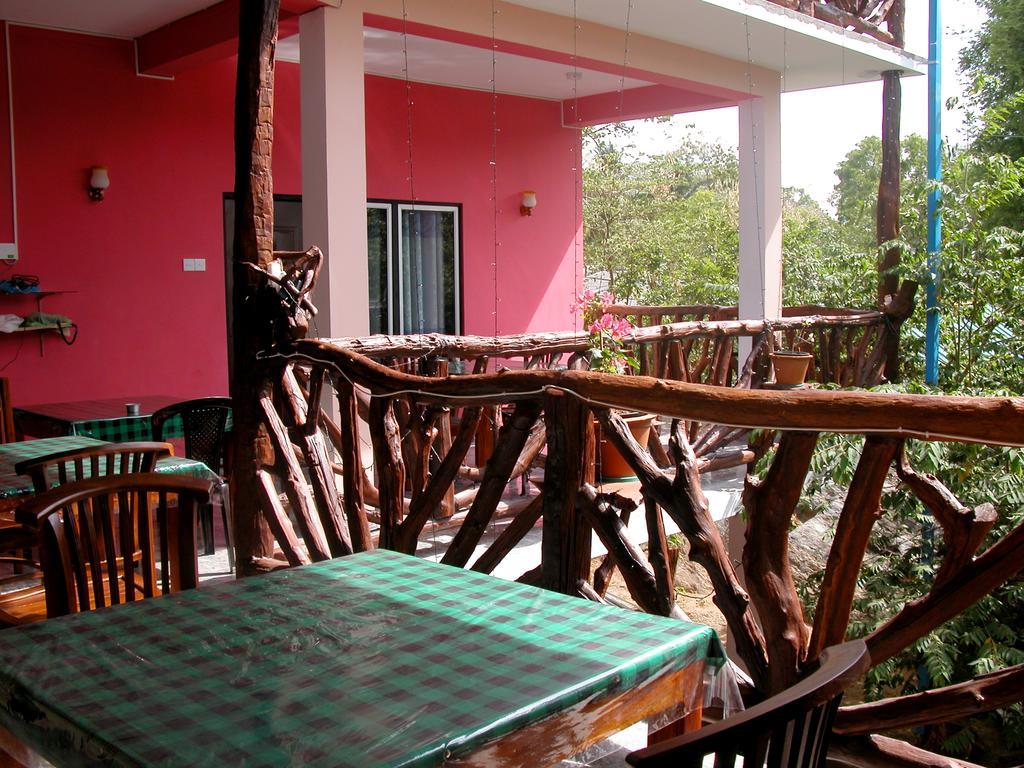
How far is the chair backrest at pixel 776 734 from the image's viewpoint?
968mm

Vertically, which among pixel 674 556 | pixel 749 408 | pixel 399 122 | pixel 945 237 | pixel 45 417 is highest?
pixel 399 122

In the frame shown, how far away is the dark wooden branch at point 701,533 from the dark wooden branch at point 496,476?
0.30 metres

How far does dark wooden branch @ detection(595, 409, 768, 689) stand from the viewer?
2.45 m

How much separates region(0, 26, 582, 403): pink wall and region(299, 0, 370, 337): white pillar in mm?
2281

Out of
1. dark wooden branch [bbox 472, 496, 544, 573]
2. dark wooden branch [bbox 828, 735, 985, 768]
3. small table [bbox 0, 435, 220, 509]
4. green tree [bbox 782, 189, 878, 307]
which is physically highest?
green tree [bbox 782, 189, 878, 307]

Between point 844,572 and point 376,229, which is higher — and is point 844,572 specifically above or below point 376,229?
below

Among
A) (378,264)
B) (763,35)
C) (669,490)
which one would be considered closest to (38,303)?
(378,264)

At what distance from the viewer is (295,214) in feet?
28.8

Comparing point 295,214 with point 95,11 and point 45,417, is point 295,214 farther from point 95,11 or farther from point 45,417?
point 45,417

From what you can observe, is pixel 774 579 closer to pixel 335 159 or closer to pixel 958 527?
pixel 958 527

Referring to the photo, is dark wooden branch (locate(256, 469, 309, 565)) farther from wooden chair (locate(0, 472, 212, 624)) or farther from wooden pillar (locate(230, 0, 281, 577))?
wooden chair (locate(0, 472, 212, 624))

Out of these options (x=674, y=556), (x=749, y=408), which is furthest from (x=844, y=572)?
(x=674, y=556)

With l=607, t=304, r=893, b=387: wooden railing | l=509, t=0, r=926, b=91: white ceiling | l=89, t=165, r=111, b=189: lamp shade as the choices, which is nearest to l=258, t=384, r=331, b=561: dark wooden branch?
l=607, t=304, r=893, b=387: wooden railing

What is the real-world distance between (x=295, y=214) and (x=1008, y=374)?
571 centimetres
